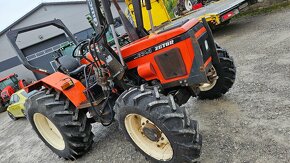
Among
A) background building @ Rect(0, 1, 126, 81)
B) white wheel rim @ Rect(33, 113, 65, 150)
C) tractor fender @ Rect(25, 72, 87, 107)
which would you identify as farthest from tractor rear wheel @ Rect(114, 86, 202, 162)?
background building @ Rect(0, 1, 126, 81)

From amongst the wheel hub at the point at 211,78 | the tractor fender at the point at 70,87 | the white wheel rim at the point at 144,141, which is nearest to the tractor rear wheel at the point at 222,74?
the wheel hub at the point at 211,78

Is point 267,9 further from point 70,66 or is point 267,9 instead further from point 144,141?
point 144,141

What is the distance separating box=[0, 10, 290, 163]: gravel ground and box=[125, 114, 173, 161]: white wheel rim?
43 centimetres

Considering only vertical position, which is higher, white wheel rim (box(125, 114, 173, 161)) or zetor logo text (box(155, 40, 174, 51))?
zetor logo text (box(155, 40, 174, 51))

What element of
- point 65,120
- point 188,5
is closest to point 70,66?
point 65,120

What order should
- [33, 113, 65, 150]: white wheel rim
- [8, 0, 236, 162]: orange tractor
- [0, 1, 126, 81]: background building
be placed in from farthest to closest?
[0, 1, 126, 81]: background building, [33, 113, 65, 150]: white wheel rim, [8, 0, 236, 162]: orange tractor

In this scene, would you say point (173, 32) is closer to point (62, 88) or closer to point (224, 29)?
point (62, 88)

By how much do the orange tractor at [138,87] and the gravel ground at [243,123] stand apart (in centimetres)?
36

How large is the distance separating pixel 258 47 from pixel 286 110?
3.37m

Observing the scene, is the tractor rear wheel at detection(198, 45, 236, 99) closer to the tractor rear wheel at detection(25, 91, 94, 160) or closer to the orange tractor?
the orange tractor

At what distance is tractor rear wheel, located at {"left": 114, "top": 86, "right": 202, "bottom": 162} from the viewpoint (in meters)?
2.69

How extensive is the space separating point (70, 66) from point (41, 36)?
57.4 feet

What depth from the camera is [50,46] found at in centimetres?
1942

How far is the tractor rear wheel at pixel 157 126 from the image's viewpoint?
2686mm
